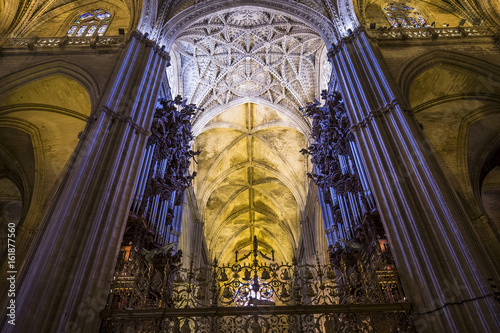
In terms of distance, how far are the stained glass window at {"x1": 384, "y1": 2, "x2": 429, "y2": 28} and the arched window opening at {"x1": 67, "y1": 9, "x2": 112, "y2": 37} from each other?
419 inches

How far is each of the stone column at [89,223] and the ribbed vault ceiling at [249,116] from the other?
6732mm

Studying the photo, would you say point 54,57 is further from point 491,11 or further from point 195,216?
point 491,11

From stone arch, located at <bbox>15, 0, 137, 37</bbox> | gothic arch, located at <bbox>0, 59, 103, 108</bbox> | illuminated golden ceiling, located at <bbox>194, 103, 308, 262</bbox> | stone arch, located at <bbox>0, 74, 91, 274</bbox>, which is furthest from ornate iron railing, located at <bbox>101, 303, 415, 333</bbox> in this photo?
illuminated golden ceiling, located at <bbox>194, 103, 308, 262</bbox>

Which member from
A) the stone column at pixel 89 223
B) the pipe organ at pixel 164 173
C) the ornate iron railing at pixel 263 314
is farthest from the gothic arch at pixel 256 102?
the ornate iron railing at pixel 263 314

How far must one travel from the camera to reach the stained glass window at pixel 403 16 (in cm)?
1253

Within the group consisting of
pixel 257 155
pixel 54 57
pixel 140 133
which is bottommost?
pixel 140 133

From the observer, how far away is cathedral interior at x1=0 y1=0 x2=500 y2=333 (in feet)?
17.5

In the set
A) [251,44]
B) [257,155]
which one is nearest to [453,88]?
[251,44]

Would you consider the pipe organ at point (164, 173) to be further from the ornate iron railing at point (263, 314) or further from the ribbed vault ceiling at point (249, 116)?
the ribbed vault ceiling at point (249, 116)

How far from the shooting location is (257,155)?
2131cm

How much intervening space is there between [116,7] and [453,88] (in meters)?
12.7

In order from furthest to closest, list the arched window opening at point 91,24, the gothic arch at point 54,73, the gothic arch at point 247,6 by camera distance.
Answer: the arched window opening at point 91,24 < the gothic arch at point 247,6 < the gothic arch at point 54,73

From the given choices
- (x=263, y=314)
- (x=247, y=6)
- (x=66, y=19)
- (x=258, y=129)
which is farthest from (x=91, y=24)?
(x=263, y=314)

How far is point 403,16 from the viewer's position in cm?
1302
